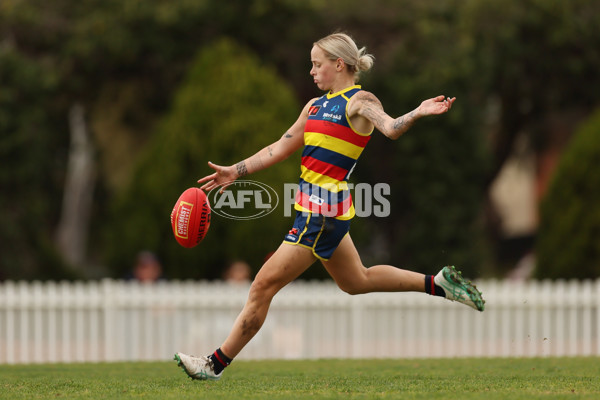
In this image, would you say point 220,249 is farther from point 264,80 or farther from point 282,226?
point 264,80

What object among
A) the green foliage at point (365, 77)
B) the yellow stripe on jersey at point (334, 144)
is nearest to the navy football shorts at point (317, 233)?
the yellow stripe on jersey at point (334, 144)

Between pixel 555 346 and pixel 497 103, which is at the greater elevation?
pixel 497 103

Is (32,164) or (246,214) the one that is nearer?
(246,214)

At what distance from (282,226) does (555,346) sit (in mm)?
4907

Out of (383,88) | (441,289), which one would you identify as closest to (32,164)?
(383,88)

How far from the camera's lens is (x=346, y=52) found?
6656mm

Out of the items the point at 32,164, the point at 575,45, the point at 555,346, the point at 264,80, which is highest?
the point at 575,45

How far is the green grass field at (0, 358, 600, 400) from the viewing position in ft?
19.6

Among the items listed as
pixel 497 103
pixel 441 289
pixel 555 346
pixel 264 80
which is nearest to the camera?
pixel 441 289

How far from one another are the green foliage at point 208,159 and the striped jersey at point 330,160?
9852 mm

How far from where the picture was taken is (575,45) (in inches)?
861

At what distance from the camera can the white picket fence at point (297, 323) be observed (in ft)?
43.8

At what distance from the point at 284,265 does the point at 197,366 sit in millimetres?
878

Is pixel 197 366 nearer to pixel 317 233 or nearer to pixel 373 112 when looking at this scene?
pixel 317 233
